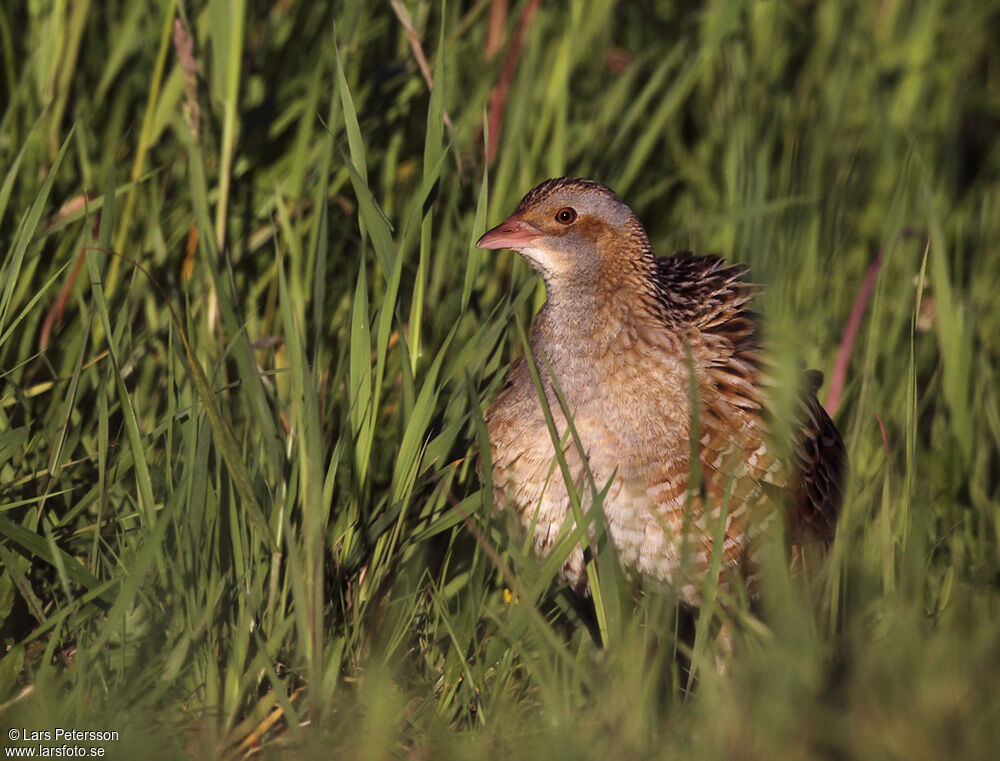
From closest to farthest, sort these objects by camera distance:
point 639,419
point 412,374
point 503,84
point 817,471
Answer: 1. point 412,374
2. point 639,419
3. point 817,471
4. point 503,84

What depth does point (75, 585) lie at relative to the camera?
10.2 feet

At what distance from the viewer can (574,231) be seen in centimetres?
357

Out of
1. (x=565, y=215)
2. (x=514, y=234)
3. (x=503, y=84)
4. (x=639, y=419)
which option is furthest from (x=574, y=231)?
(x=503, y=84)

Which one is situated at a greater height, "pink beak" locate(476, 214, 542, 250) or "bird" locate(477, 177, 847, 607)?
"pink beak" locate(476, 214, 542, 250)

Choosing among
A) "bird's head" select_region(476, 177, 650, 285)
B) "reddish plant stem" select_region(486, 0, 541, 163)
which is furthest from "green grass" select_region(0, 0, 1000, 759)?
"bird's head" select_region(476, 177, 650, 285)

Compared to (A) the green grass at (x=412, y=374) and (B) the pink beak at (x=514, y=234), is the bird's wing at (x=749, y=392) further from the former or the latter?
(B) the pink beak at (x=514, y=234)

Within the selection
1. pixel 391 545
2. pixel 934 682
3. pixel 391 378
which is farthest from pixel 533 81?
pixel 934 682

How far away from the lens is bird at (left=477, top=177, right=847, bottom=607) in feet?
10.7

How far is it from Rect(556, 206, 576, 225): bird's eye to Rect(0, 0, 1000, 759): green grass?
23cm

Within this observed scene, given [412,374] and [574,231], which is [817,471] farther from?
[412,374]

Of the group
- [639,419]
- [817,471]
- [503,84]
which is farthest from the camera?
[503,84]

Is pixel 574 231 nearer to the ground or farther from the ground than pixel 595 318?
farther from the ground

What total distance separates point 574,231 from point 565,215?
57mm

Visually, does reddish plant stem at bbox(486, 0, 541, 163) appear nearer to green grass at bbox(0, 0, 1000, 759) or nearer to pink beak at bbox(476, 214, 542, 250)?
green grass at bbox(0, 0, 1000, 759)
